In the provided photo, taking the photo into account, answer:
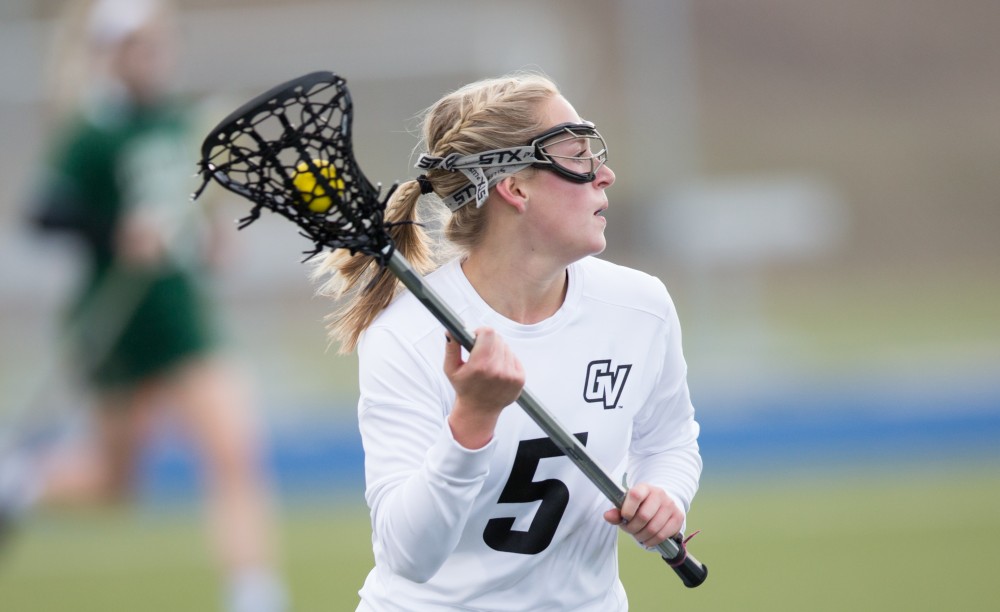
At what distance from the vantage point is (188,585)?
6637 mm

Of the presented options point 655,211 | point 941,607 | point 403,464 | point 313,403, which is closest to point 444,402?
point 403,464

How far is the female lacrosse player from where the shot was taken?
111 inches

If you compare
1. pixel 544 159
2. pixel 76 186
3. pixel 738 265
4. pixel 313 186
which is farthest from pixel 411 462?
pixel 738 265

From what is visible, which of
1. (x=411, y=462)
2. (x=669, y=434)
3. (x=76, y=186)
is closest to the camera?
(x=411, y=462)

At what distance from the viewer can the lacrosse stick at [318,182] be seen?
98.5 inches

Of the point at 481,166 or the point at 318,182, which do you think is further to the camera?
the point at 481,166

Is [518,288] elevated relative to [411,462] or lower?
elevated

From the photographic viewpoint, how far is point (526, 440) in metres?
2.86

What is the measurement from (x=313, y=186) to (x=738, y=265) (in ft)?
47.4

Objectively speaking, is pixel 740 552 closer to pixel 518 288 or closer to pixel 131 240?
pixel 131 240

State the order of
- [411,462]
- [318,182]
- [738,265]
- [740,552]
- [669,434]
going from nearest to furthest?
[318,182]
[411,462]
[669,434]
[740,552]
[738,265]

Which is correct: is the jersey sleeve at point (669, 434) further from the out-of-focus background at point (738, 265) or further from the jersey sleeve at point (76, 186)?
the jersey sleeve at point (76, 186)

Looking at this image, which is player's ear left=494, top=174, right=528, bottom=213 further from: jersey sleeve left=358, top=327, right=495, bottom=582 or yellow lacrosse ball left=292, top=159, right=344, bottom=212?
yellow lacrosse ball left=292, top=159, right=344, bottom=212

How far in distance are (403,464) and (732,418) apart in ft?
20.6
